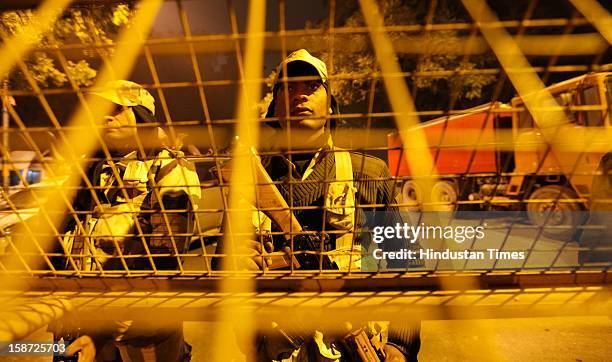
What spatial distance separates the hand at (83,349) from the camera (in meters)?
1.91

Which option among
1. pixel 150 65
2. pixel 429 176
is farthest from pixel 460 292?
pixel 150 65

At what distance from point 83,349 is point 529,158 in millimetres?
7615

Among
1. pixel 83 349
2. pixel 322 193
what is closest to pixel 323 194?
pixel 322 193

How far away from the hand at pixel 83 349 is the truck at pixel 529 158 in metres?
1.98

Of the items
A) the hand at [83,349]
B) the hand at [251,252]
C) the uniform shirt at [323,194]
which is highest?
the uniform shirt at [323,194]

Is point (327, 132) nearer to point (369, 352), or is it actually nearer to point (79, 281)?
point (369, 352)

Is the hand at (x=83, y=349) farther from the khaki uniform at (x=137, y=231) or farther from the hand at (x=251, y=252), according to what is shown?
the hand at (x=251, y=252)

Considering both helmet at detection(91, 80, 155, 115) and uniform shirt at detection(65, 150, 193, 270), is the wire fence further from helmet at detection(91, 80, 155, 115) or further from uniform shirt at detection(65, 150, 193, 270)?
helmet at detection(91, 80, 155, 115)

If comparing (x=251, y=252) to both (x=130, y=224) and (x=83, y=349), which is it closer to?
(x=130, y=224)

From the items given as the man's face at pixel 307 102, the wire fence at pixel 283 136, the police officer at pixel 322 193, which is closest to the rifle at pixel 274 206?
the wire fence at pixel 283 136

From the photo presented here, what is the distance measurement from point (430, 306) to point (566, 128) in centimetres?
74

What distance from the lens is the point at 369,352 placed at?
1.49m

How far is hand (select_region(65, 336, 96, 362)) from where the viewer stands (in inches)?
75.1

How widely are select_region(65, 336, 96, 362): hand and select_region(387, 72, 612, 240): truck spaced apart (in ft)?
6.51
